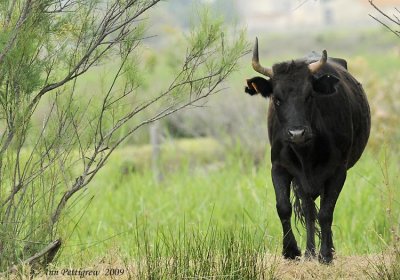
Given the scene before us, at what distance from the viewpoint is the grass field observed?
640 cm

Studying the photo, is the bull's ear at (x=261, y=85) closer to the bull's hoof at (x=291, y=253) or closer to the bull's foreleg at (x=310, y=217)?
the bull's foreleg at (x=310, y=217)

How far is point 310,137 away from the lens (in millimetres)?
6984

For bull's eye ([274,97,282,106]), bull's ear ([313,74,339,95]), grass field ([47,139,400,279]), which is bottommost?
grass field ([47,139,400,279])

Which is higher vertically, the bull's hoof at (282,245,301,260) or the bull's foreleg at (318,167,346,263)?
the bull's foreleg at (318,167,346,263)

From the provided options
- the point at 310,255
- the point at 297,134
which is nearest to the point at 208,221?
the point at 310,255

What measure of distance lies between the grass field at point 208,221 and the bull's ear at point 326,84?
0.79 m

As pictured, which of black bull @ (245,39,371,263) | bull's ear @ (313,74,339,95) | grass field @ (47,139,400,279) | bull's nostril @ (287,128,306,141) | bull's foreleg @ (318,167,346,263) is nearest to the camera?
grass field @ (47,139,400,279)

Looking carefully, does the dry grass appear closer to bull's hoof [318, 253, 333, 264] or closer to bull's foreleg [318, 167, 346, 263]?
bull's hoof [318, 253, 333, 264]

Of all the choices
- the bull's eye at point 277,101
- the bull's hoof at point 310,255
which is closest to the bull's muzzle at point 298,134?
the bull's eye at point 277,101

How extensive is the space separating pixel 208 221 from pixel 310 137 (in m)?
4.36

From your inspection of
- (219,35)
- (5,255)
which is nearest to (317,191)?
(219,35)

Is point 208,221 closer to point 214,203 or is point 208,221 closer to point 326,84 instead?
point 214,203

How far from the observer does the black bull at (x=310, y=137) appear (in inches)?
282

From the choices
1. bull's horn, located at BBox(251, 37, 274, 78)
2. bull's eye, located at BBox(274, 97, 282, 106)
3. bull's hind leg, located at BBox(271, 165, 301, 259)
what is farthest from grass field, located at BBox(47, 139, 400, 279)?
bull's horn, located at BBox(251, 37, 274, 78)
